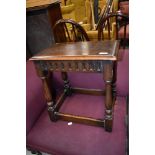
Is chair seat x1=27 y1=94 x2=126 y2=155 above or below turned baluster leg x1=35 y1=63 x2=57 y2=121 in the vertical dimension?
below

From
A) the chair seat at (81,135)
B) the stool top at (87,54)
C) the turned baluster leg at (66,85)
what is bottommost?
the chair seat at (81,135)

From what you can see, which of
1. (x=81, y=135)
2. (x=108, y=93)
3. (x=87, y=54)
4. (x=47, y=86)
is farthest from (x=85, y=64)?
(x=81, y=135)

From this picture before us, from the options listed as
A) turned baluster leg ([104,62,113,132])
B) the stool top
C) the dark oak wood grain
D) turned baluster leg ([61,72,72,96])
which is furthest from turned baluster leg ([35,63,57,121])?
turned baluster leg ([104,62,113,132])

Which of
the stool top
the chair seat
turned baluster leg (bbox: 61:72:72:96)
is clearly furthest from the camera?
turned baluster leg (bbox: 61:72:72:96)

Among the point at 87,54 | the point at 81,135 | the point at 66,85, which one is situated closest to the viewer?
the point at 87,54

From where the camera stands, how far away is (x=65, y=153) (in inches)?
35.7

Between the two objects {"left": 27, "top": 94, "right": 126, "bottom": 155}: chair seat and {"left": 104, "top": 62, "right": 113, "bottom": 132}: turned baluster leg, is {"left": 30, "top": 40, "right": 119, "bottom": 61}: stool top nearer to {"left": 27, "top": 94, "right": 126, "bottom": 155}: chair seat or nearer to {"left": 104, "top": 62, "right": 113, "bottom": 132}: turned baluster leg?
{"left": 104, "top": 62, "right": 113, "bottom": 132}: turned baluster leg

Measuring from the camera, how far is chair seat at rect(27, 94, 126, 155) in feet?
2.88

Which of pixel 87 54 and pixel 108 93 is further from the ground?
pixel 87 54

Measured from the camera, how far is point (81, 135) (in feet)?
3.14

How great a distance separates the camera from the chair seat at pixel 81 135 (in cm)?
88

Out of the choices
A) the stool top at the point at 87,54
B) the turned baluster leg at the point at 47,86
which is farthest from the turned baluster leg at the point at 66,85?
the stool top at the point at 87,54

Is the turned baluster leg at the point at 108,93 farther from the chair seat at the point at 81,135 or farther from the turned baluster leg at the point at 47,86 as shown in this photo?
the turned baluster leg at the point at 47,86

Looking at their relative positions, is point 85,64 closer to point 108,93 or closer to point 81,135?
point 108,93
